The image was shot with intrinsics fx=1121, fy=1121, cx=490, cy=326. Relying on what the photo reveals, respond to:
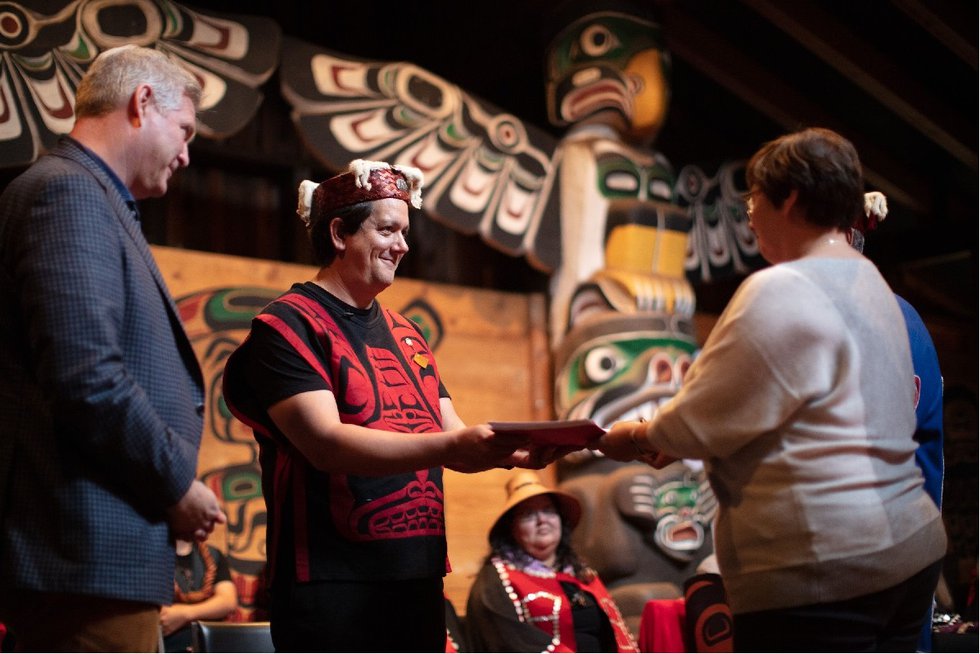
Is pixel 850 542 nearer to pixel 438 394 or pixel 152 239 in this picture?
pixel 438 394

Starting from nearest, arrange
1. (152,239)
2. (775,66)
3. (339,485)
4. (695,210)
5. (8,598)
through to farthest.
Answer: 1. (8,598)
2. (339,485)
3. (152,239)
4. (695,210)
5. (775,66)

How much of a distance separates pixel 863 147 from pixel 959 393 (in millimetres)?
1826

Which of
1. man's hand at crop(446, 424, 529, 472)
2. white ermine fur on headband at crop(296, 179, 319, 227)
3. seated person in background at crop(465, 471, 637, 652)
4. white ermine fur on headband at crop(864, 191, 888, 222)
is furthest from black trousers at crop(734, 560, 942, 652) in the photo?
seated person in background at crop(465, 471, 637, 652)

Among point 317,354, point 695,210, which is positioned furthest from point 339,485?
point 695,210

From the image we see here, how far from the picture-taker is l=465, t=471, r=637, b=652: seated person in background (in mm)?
3799

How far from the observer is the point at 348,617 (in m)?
1.92

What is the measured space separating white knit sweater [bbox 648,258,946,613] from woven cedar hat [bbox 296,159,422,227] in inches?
31.3

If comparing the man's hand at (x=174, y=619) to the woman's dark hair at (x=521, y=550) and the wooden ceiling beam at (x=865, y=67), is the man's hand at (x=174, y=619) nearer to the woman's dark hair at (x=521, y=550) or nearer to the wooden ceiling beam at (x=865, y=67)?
the woman's dark hair at (x=521, y=550)

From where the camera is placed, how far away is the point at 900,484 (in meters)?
1.71

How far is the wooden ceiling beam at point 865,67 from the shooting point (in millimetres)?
4922

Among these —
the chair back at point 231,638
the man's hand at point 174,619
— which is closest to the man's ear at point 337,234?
the chair back at point 231,638

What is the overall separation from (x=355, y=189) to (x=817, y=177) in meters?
0.90

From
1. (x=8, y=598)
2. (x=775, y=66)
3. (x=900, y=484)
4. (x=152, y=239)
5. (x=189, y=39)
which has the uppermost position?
(x=775, y=66)

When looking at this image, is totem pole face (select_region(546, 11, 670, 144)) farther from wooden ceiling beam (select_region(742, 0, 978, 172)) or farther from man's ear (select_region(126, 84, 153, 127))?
man's ear (select_region(126, 84, 153, 127))
